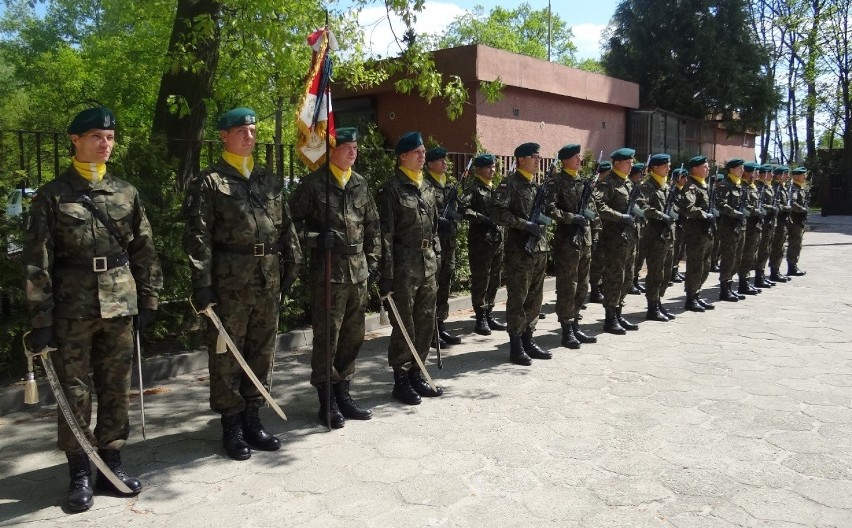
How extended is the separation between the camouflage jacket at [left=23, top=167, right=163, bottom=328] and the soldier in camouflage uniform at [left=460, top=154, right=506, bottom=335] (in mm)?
4942

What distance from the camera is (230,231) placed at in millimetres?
4406

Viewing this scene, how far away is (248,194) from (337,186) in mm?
774

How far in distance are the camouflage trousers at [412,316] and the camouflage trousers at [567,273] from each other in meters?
2.20

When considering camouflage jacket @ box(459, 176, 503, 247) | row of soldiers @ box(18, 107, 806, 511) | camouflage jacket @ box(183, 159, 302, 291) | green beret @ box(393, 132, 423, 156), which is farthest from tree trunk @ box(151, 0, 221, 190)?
camouflage jacket @ box(183, 159, 302, 291)

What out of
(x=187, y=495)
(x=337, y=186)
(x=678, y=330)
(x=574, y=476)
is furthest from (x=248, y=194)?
(x=678, y=330)

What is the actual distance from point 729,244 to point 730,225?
30 centimetres

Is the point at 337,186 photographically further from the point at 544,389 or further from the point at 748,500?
the point at 748,500

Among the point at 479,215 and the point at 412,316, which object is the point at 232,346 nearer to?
the point at 412,316

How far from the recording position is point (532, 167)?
693 cm

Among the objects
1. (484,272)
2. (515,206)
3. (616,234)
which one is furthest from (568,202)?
(484,272)

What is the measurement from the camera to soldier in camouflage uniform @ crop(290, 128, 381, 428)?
5.00 meters

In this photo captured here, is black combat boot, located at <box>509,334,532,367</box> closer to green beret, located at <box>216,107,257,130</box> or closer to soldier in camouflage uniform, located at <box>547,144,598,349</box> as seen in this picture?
soldier in camouflage uniform, located at <box>547,144,598,349</box>

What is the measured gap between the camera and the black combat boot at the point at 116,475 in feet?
12.8

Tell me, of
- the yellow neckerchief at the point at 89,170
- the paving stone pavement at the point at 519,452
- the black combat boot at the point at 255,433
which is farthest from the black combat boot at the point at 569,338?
the yellow neckerchief at the point at 89,170
